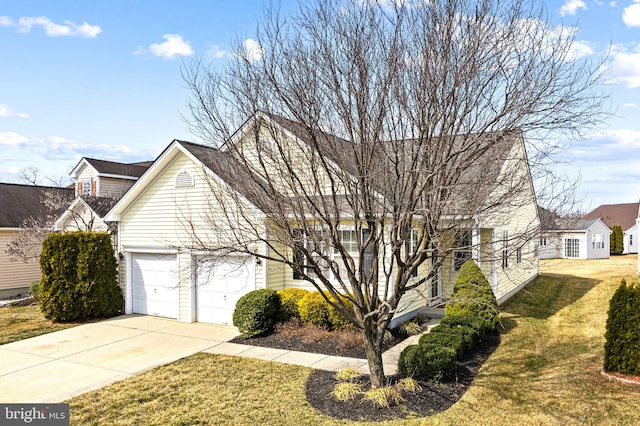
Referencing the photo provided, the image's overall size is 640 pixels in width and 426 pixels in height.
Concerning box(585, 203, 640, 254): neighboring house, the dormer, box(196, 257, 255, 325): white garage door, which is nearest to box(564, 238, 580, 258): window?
box(585, 203, 640, 254): neighboring house

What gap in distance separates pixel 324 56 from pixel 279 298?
746 cm

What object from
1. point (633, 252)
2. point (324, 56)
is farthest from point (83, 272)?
point (633, 252)

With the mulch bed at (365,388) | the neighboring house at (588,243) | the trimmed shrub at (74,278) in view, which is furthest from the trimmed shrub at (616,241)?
the trimmed shrub at (74,278)

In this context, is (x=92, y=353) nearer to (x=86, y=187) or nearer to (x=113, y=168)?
(x=86, y=187)

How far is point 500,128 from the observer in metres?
6.12

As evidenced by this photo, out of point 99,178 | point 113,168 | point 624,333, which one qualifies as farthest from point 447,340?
point 113,168

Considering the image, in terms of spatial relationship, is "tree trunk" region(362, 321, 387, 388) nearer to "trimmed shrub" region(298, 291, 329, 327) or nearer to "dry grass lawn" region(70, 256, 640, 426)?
"dry grass lawn" region(70, 256, 640, 426)

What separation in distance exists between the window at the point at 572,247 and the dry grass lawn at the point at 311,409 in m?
29.0

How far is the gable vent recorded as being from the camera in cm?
1365

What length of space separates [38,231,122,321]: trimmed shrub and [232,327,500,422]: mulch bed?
692 cm

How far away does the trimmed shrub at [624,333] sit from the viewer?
25.6ft

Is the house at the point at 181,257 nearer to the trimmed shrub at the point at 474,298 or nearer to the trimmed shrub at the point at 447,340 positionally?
the trimmed shrub at the point at 474,298

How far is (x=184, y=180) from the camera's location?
13742 mm

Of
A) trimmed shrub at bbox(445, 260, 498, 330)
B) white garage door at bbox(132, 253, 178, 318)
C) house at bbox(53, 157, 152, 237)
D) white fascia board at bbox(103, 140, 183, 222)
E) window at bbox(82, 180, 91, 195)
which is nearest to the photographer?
trimmed shrub at bbox(445, 260, 498, 330)
